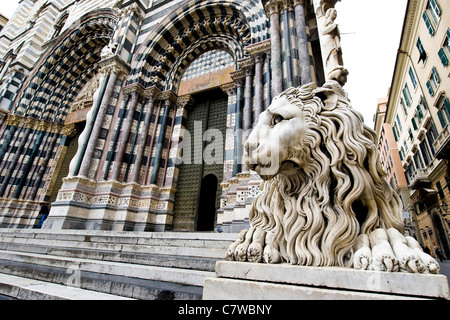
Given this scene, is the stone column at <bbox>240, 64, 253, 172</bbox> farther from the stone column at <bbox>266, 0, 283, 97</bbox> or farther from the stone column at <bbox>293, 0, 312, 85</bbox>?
the stone column at <bbox>293, 0, 312, 85</bbox>

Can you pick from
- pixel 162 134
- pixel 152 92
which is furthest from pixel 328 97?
pixel 152 92

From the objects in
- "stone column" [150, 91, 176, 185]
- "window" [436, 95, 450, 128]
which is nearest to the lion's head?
"stone column" [150, 91, 176, 185]

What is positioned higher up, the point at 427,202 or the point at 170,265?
the point at 427,202

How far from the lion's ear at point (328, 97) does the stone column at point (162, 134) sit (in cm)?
609

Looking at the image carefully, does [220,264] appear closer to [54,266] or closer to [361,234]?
[361,234]

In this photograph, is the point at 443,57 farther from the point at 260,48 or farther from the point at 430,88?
the point at 260,48

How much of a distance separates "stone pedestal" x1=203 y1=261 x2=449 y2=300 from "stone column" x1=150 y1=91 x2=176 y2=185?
6.10 meters

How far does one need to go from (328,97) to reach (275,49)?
13.5 ft

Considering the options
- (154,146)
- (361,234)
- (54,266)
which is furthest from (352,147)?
(154,146)

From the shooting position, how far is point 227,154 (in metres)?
6.37

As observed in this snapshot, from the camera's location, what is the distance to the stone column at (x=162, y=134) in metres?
7.04

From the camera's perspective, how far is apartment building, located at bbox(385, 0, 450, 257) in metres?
11.7

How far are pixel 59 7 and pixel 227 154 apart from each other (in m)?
16.8

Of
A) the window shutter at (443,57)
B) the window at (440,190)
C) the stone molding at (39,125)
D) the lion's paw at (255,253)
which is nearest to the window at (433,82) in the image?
the window shutter at (443,57)
